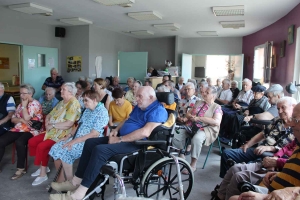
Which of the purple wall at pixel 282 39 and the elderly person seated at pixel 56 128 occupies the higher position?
the purple wall at pixel 282 39

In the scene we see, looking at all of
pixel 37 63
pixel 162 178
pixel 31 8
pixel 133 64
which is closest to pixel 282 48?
pixel 162 178

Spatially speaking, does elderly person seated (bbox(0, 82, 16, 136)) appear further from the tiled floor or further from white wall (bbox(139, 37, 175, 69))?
white wall (bbox(139, 37, 175, 69))

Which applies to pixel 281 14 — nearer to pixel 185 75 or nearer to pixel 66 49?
pixel 185 75

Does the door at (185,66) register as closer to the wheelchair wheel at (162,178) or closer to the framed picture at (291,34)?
the framed picture at (291,34)

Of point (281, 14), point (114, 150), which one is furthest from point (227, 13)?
point (114, 150)

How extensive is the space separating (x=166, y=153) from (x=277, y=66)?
5036 mm

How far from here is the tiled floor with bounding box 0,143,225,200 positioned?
2.59m

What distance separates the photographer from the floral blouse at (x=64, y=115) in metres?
2.84

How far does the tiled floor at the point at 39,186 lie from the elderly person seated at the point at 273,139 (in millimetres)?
356

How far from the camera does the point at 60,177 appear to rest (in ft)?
8.91

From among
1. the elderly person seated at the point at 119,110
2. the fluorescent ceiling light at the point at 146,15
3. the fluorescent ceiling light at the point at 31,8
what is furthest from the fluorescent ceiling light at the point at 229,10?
the fluorescent ceiling light at the point at 31,8

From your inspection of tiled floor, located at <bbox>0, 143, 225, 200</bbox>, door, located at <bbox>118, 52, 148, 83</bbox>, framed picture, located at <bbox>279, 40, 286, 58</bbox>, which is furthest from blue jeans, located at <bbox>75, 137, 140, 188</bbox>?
door, located at <bbox>118, 52, 148, 83</bbox>

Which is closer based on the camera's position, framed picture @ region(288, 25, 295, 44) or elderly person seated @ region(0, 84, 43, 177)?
elderly person seated @ region(0, 84, 43, 177)

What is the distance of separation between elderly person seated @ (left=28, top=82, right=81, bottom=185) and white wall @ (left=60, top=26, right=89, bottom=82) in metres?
4.57
